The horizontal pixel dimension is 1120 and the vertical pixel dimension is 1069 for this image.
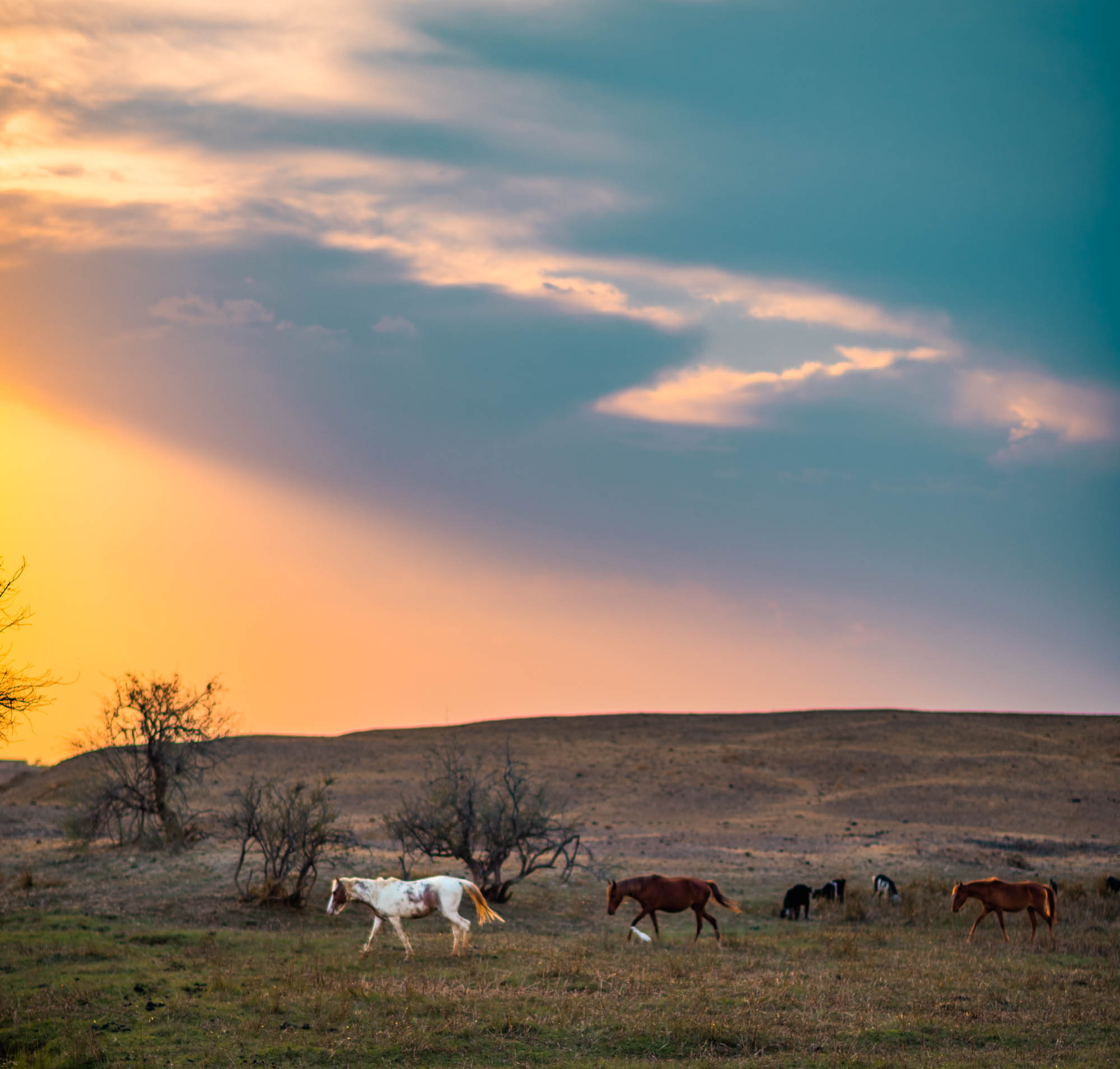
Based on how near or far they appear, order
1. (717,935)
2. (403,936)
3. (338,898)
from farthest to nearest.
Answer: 1. (717,935)
2. (338,898)
3. (403,936)

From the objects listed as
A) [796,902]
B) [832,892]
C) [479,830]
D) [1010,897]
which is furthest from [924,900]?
[479,830]

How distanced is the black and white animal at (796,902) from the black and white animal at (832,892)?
1.10m

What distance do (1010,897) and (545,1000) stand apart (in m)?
12.4

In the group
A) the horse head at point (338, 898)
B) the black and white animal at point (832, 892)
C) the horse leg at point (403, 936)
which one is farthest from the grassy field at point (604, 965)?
the horse head at point (338, 898)

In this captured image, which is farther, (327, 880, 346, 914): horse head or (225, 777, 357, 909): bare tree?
(225, 777, 357, 909): bare tree

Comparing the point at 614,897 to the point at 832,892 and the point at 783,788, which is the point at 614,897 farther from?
the point at 783,788

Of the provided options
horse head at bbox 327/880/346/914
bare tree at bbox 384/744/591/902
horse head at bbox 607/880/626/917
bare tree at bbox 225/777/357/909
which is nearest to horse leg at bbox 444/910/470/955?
horse head at bbox 327/880/346/914

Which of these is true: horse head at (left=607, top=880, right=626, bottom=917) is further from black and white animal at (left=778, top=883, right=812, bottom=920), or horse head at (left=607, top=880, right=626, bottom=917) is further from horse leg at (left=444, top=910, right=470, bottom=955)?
black and white animal at (left=778, top=883, right=812, bottom=920)

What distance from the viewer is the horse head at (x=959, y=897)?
73.8ft

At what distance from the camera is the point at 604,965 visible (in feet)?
57.6

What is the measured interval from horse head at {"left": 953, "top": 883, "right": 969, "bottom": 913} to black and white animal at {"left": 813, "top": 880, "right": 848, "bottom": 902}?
4.92m

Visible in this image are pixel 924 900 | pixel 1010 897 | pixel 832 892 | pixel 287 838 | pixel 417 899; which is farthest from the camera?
pixel 832 892

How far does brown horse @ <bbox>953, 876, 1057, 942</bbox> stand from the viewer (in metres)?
22.2

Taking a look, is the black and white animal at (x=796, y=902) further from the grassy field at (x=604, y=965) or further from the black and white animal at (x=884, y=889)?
the black and white animal at (x=884, y=889)
